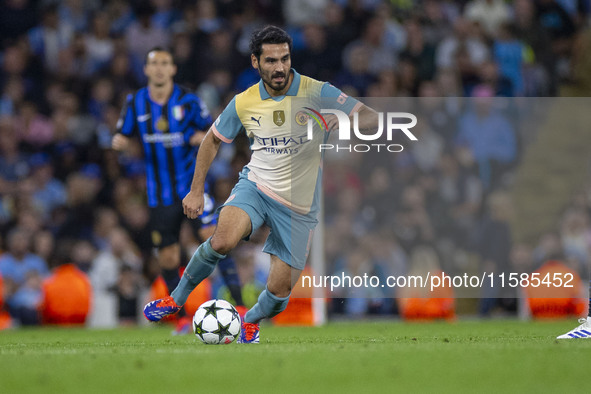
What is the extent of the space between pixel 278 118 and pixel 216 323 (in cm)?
164

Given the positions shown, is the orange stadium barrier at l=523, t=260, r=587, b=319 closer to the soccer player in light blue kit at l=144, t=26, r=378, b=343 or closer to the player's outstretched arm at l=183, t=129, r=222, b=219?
the soccer player in light blue kit at l=144, t=26, r=378, b=343

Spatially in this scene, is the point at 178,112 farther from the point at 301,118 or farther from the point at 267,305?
the point at 267,305

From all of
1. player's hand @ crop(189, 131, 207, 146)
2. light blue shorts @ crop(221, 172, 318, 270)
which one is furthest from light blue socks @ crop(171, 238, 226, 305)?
player's hand @ crop(189, 131, 207, 146)

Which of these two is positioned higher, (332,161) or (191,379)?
(332,161)

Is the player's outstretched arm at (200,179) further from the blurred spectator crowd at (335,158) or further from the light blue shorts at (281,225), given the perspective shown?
the blurred spectator crowd at (335,158)

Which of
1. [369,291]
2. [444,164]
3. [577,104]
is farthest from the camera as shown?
[577,104]

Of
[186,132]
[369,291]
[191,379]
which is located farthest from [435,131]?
[191,379]

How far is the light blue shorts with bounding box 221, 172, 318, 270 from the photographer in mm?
7555

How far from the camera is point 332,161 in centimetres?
1075

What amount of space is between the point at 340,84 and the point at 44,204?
15.2 ft

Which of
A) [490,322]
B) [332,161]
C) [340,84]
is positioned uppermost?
[340,84]

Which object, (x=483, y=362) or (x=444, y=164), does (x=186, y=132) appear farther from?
(x=483, y=362)

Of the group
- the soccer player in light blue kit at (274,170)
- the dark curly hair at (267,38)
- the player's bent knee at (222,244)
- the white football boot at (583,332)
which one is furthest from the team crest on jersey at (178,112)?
the white football boot at (583,332)

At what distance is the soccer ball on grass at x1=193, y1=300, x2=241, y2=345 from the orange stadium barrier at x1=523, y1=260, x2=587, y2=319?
4986mm
